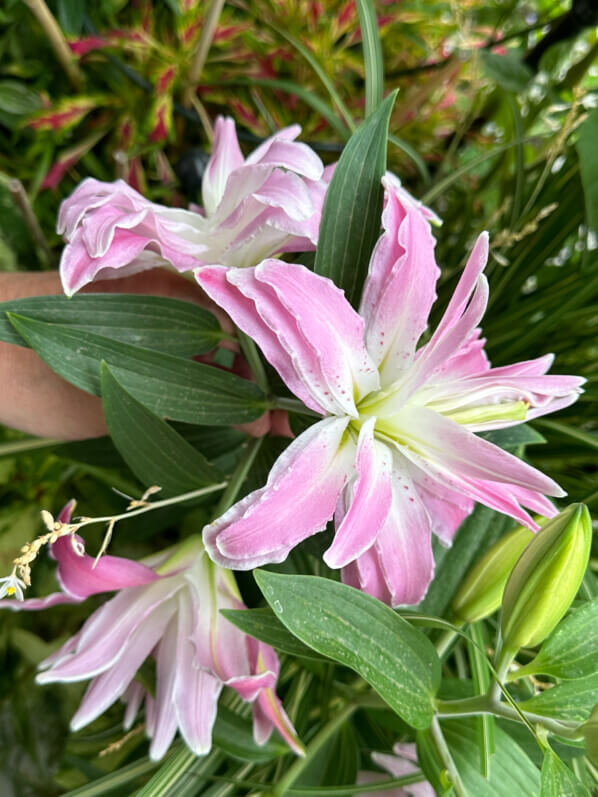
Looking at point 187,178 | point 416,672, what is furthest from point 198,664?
point 187,178

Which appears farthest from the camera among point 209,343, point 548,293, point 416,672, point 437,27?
point 437,27

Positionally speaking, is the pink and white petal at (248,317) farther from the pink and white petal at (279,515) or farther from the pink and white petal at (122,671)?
the pink and white petal at (122,671)

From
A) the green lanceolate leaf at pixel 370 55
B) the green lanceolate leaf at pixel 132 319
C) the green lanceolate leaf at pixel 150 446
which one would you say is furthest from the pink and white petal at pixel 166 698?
the green lanceolate leaf at pixel 370 55

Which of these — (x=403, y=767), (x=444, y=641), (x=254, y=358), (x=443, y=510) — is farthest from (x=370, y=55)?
(x=403, y=767)

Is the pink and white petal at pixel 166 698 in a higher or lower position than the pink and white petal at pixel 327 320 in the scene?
lower

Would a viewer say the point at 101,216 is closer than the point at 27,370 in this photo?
Yes

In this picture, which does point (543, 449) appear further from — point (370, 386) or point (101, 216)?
point (101, 216)
